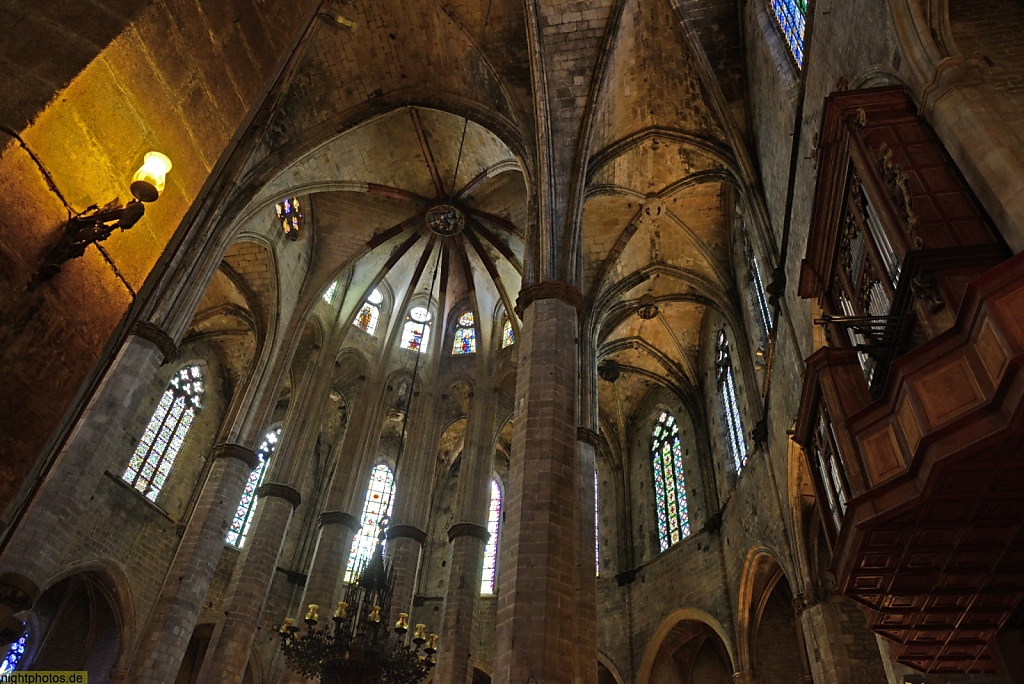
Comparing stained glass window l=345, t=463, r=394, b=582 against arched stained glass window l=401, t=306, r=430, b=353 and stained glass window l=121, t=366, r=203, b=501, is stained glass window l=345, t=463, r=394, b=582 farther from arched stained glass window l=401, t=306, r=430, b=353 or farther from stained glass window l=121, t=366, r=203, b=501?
stained glass window l=121, t=366, r=203, b=501

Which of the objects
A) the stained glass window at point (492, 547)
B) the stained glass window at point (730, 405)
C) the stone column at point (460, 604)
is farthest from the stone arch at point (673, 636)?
the stained glass window at point (492, 547)

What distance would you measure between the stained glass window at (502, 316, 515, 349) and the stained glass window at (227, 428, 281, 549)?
6.50m

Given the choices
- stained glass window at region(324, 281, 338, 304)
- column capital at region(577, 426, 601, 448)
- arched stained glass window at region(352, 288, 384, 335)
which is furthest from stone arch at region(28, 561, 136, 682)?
column capital at region(577, 426, 601, 448)

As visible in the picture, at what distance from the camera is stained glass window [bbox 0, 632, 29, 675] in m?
14.8

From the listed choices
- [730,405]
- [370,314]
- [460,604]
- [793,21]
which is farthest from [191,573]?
[793,21]

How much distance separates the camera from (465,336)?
21000 mm

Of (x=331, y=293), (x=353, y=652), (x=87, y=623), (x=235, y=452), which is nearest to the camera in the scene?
(x=353, y=652)

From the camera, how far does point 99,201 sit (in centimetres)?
312

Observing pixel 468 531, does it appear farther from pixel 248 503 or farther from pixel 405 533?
pixel 248 503

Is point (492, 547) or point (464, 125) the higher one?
point (464, 125)

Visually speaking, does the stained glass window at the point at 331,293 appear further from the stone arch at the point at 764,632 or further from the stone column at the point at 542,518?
the stone arch at the point at 764,632

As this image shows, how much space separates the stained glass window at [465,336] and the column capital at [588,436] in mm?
6308

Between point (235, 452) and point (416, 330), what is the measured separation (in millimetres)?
7669

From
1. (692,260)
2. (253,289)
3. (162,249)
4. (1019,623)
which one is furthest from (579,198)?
(162,249)
